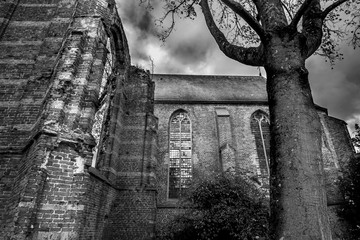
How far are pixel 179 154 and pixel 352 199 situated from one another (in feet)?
32.0

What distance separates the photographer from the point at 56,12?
24.6 feet

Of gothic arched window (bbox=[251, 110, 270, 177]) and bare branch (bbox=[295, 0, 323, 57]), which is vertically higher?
gothic arched window (bbox=[251, 110, 270, 177])

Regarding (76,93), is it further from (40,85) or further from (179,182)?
(179,182)

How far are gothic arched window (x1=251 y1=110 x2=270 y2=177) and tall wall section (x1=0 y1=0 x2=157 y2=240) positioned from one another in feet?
27.5

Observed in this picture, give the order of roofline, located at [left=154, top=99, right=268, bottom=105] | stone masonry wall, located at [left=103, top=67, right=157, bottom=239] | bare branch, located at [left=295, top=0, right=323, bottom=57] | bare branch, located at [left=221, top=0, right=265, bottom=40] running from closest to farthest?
1. bare branch, located at [left=221, top=0, right=265, bottom=40]
2. bare branch, located at [left=295, top=0, right=323, bottom=57]
3. stone masonry wall, located at [left=103, top=67, right=157, bottom=239]
4. roofline, located at [left=154, top=99, right=268, bottom=105]

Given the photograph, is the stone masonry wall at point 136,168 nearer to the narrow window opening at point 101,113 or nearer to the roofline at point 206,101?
the narrow window opening at point 101,113

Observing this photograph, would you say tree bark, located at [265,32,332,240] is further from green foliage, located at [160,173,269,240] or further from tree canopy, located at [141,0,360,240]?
green foliage, located at [160,173,269,240]

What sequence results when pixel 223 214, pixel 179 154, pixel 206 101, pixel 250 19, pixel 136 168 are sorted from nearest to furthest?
pixel 250 19 → pixel 223 214 → pixel 136 168 → pixel 179 154 → pixel 206 101

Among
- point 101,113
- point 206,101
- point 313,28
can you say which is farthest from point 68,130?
point 206,101

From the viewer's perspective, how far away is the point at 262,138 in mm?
15734

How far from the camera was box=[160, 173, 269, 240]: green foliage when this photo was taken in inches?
307

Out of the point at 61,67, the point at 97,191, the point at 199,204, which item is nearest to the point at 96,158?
the point at 97,191

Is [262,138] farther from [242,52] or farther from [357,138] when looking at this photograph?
[242,52]

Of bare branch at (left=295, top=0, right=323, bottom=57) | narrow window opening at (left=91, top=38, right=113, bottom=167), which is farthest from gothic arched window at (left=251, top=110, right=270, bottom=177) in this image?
bare branch at (left=295, top=0, right=323, bottom=57)
